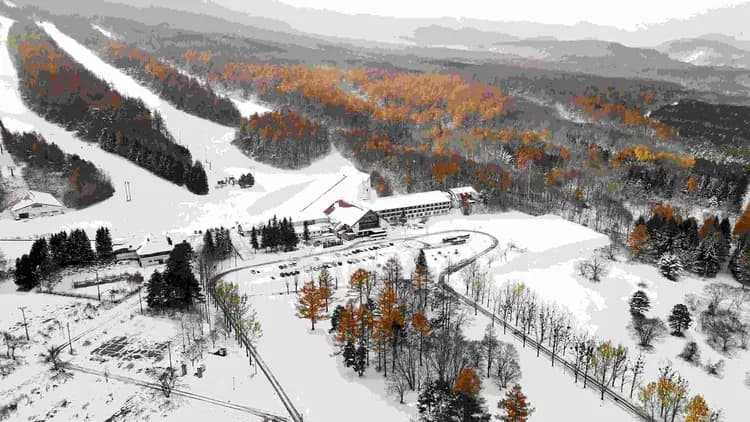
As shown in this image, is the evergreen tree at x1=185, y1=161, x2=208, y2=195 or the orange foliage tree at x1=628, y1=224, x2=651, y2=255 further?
the evergreen tree at x1=185, y1=161, x2=208, y2=195

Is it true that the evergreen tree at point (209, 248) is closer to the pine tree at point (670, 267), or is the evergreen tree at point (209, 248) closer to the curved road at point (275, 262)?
the curved road at point (275, 262)

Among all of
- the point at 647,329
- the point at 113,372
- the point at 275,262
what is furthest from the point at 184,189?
the point at 647,329

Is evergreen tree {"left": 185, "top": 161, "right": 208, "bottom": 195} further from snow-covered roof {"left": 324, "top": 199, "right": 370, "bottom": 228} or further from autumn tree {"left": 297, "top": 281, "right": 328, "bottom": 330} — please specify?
autumn tree {"left": 297, "top": 281, "right": 328, "bottom": 330}

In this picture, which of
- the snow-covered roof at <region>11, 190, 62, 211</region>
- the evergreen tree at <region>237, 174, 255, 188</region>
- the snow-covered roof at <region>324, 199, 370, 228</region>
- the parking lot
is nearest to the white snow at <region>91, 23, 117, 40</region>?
the evergreen tree at <region>237, 174, 255, 188</region>

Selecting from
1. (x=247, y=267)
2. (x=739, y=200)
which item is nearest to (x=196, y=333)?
(x=247, y=267)

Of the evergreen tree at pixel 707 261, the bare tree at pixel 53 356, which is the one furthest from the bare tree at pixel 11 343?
the evergreen tree at pixel 707 261

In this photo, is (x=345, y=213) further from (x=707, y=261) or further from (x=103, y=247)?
(x=707, y=261)
